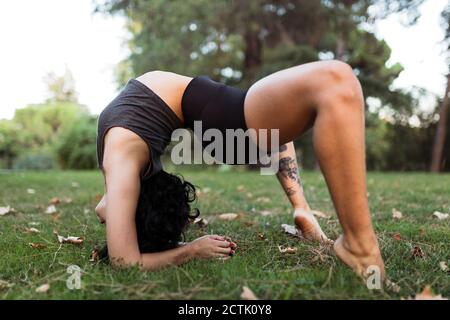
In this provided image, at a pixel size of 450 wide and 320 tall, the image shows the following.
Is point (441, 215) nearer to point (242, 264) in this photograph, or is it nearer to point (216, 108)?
point (242, 264)

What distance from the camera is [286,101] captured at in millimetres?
1444

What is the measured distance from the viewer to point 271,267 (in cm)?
161

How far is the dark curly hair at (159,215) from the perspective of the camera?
172 cm

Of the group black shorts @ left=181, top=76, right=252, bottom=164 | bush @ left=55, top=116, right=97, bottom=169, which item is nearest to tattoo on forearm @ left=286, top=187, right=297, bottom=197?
black shorts @ left=181, top=76, right=252, bottom=164

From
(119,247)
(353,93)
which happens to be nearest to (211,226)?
(119,247)

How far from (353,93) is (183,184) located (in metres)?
0.81

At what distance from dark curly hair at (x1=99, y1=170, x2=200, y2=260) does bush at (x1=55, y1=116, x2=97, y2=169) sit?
10.6m

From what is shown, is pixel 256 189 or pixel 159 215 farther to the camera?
pixel 256 189

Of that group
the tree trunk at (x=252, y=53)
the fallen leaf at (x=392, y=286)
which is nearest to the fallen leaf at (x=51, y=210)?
the fallen leaf at (x=392, y=286)

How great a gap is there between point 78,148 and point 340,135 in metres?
11.7

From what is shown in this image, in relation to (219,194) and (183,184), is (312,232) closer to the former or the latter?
(183,184)

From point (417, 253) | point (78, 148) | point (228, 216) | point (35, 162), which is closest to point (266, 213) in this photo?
point (228, 216)

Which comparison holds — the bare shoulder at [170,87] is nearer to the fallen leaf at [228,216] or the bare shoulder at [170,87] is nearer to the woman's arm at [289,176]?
the woman's arm at [289,176]

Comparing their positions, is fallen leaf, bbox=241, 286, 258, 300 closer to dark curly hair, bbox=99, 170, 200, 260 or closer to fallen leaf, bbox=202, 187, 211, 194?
dark curly hair, bbox=99, 170, 200, 260
